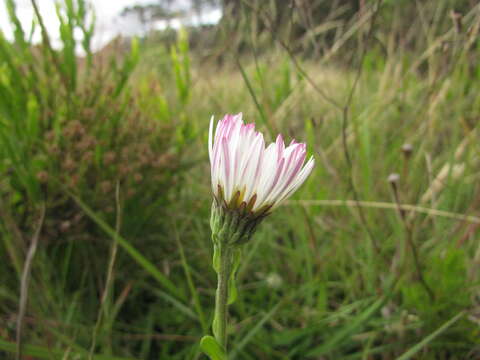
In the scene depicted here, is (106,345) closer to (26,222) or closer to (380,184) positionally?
(26,222)

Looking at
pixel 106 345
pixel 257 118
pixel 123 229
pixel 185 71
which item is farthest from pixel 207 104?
pixel 106 345

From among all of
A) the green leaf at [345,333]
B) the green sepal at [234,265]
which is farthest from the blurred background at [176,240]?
the green sepal at [234,265]

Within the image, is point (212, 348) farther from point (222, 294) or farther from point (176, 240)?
point (176, 240)

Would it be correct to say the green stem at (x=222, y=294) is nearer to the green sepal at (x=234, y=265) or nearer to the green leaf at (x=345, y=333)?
the green sepal at (x=234, y=265)

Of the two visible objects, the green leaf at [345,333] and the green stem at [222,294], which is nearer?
the green stem at [222,294]

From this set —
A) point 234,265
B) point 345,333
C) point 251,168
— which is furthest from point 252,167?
point 345,333

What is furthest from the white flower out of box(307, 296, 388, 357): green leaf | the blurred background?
box(307, 296, 388, 357): green leaf
